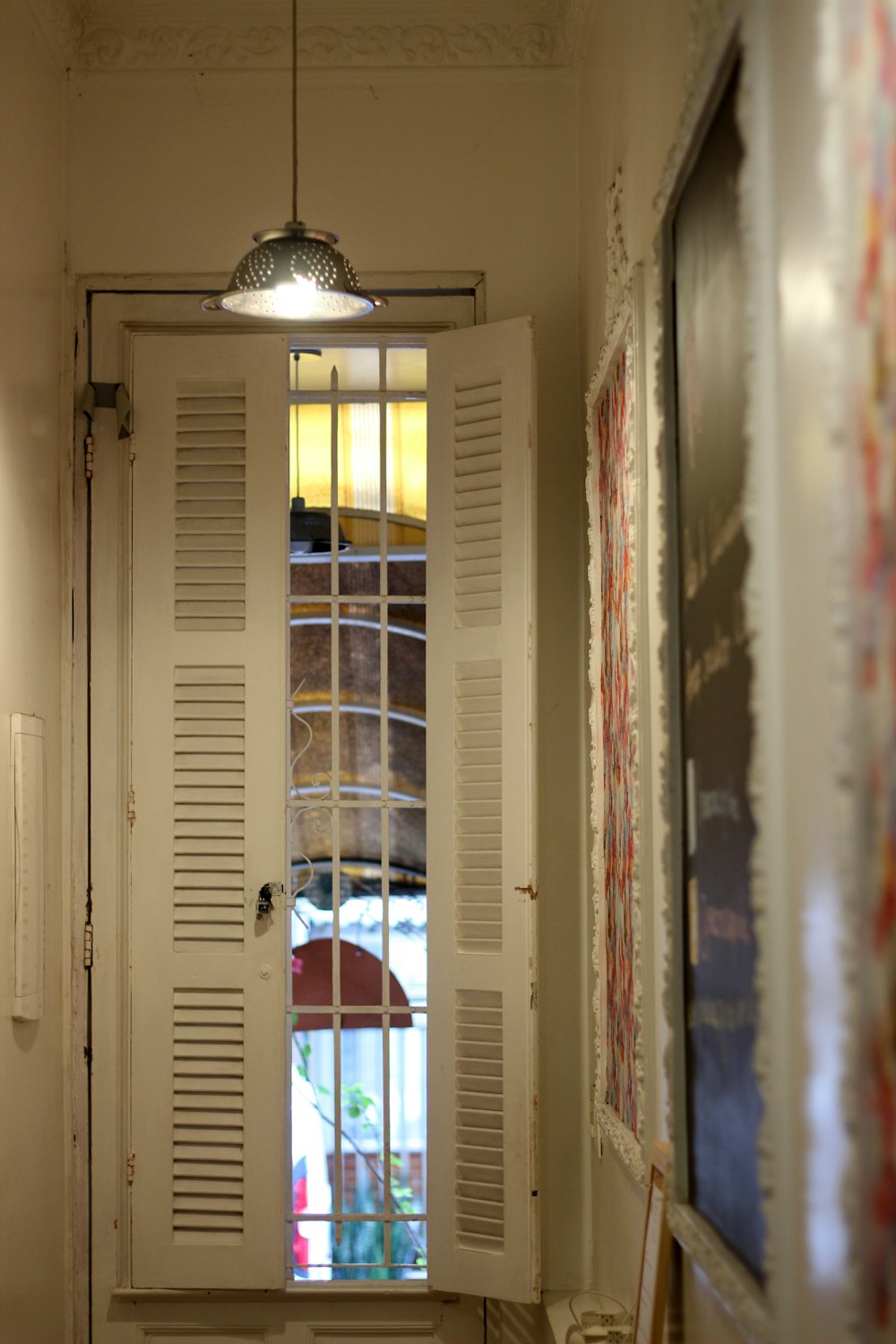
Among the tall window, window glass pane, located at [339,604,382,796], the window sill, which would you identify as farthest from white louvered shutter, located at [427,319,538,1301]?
window glass pane, located at [339,604,382,796]

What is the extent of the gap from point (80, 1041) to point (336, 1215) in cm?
76

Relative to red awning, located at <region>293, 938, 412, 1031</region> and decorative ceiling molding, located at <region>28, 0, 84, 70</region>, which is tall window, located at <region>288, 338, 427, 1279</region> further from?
decorative ceiling molding, located at <region>28, 0, 84, 70</region>

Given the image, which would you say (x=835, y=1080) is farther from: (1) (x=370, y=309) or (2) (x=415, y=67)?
(2) (x=415, y=67)

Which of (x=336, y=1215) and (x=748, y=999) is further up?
(x=748, y=999)

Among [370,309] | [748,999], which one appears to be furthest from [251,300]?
[748,999]

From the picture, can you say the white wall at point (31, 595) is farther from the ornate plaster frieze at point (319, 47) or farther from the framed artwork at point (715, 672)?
the framed artwork at point (715, 672)

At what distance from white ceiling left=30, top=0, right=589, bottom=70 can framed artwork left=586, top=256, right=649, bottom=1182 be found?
113cm

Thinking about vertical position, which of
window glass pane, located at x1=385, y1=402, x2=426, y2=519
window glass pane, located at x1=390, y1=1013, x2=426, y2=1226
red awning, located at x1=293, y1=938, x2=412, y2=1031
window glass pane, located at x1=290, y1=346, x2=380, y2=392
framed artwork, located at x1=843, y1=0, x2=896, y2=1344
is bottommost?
window glass pane, located at x1=390, y1=1013, x2=426, y2=1226

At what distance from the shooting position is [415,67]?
358 cm

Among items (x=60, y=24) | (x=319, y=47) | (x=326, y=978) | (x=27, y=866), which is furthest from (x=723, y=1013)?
(x=326, y=978)

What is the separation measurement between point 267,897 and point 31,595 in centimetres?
92

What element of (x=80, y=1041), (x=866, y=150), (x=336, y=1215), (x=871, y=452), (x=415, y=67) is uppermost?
(x=415, y=67)

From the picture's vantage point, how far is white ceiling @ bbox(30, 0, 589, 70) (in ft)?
11.6

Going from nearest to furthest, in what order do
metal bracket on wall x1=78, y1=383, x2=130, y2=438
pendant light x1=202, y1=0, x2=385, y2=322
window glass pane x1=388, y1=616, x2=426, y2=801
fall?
1. pendant light x1=202, y1=0, x2=385, y2=322
2. metal bracket on wall x1=78, y1=383, x2=130, y2=438
3. window glass pane x1=388, y1=616, x2=426, y2=801
